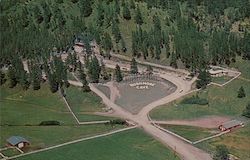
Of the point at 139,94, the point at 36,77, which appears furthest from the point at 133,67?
the point at 36,77

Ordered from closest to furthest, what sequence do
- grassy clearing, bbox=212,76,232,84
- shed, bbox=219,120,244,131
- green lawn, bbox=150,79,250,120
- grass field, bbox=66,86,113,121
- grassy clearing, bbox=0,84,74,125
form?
shed, bbox=219,120,244,131 < grassy clearing, bbox=0,84,74,125 < green lawn, bbox=150,79,250,120 < grass field, bbox=66,86,113,121 < grassy clearing, bbox=212,76,232,84

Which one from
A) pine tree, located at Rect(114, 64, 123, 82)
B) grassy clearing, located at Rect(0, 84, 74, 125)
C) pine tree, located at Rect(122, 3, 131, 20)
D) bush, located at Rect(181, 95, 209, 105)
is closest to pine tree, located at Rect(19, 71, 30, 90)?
grassy clearing, located at Rect(0, 84, 74, 125)

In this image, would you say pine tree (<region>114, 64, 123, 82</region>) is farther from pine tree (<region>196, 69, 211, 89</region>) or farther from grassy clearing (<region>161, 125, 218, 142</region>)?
grassy clearing (<region>161, 125, 218, 142</region>)

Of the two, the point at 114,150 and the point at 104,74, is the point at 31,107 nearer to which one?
the point at 104,74

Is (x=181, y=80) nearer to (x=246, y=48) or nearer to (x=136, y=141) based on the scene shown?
(x=246, y=48)

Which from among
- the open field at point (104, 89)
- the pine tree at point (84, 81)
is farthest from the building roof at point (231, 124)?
the pine tree at point (84, 81)
